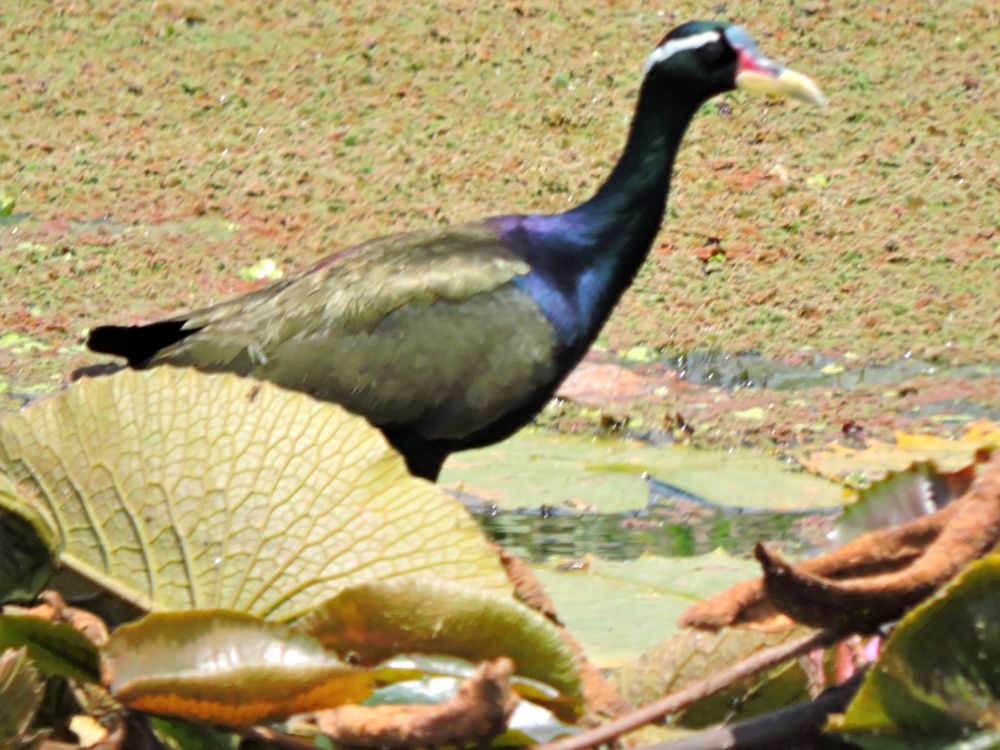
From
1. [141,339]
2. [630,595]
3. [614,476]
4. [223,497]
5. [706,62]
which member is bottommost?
[614,476]

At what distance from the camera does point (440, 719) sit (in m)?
0.76

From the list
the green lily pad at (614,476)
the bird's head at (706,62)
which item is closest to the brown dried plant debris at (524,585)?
the green lily pad at (614,476)

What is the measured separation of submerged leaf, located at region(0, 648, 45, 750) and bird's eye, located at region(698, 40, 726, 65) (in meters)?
2.82

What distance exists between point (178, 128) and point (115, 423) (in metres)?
5.55

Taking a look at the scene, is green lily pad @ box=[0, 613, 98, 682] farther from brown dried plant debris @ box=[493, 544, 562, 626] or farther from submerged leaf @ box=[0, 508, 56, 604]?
brown dried plant debris @ box=[493, 544, 562, 626]

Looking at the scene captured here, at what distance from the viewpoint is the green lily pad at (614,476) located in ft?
10.6

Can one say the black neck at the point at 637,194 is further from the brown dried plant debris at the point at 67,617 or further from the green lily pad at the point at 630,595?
the brown dried plant debris at the point at 67,617

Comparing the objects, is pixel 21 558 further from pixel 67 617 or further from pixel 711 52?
pixel 711 52

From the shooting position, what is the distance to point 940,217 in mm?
5594

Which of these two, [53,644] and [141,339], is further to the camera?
[141,339]

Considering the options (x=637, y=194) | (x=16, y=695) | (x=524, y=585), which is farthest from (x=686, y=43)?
(x=16, y=695)

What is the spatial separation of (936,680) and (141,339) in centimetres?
241

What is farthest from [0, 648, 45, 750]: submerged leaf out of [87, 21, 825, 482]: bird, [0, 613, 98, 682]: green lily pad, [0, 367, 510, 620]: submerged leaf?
[87, 21, 825, 482]: bird

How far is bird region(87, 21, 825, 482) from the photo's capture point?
2.99 metres
